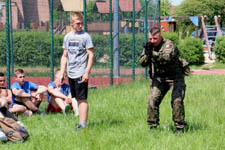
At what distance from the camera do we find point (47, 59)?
12180mm

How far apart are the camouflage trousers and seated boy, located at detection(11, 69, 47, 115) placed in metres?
2.74

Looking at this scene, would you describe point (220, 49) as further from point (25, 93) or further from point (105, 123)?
point (105, 123)

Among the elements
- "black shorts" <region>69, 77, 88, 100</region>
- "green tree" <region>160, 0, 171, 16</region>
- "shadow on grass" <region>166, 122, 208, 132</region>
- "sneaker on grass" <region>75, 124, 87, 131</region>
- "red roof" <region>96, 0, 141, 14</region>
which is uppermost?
"green tree" <region>160, 0, 171, 16</region>

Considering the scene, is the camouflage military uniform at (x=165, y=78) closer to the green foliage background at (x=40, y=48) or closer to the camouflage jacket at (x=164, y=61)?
the camouflage jacket at (x=164, y=61)

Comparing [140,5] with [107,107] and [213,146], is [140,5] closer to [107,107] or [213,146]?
[107,107]

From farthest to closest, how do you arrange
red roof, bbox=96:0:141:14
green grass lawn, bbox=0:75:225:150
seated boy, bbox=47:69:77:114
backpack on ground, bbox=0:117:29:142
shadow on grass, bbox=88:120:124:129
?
red roof, bbox=96:0:141:14, seated boy, bbox=47:69:77:114, shadow on grass, bbox=88:120:124:129, backpack on ground, bbox=0:117:29:142, green grass lawn, bbox=0:75:225:150

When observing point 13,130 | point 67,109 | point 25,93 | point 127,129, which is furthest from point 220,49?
point 13,130

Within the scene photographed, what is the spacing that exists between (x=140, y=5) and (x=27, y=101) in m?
8.14

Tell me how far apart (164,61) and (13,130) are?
7.50 feet

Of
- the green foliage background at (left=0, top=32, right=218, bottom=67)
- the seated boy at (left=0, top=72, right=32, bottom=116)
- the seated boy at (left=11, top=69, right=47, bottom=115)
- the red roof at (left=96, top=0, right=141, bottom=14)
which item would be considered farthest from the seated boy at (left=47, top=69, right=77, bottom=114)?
the red roof at (left=96, top=0, right=141, bottom=14)

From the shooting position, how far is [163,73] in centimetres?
667

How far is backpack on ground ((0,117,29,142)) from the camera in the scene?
6.24 metres

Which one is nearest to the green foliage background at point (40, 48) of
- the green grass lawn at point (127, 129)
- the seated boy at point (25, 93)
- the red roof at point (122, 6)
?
the red roof at point (122, 6)

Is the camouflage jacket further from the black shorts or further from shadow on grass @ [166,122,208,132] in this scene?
the black shorts
